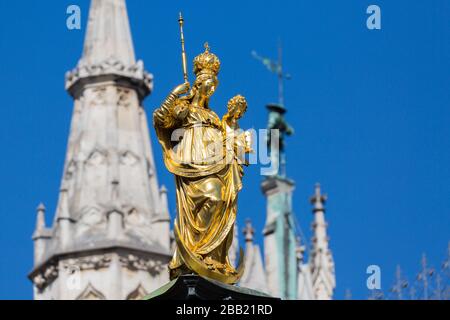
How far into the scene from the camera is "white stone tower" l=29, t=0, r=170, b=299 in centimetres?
5769

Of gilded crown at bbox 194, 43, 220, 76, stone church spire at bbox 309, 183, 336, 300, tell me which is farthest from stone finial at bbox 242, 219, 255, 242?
gilded crown at bbox 194, 43, 220, 76

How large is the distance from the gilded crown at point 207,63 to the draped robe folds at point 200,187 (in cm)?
71

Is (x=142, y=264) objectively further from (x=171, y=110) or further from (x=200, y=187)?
(x=200, y=187)

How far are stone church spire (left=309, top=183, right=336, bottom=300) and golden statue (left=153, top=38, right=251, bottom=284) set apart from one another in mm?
38477

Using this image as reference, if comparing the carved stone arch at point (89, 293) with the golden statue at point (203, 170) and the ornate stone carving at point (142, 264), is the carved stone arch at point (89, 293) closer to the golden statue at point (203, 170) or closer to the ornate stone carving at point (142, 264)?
the ornate stone carving at point (142, 264)

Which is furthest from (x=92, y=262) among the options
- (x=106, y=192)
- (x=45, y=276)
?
(x=106, y=192)

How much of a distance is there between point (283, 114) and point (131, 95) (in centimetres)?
2096

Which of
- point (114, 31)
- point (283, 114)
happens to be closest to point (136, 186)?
point (114, 31)

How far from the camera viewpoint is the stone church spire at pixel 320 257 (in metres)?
70.2

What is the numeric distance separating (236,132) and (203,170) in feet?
3.37

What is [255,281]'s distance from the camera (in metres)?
64.9

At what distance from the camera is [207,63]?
31312 mm

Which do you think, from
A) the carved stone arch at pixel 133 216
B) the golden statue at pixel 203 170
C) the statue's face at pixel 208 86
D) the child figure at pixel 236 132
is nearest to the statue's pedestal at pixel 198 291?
the golden statue at pixel 203 170

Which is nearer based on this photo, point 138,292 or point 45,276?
point 138,292
